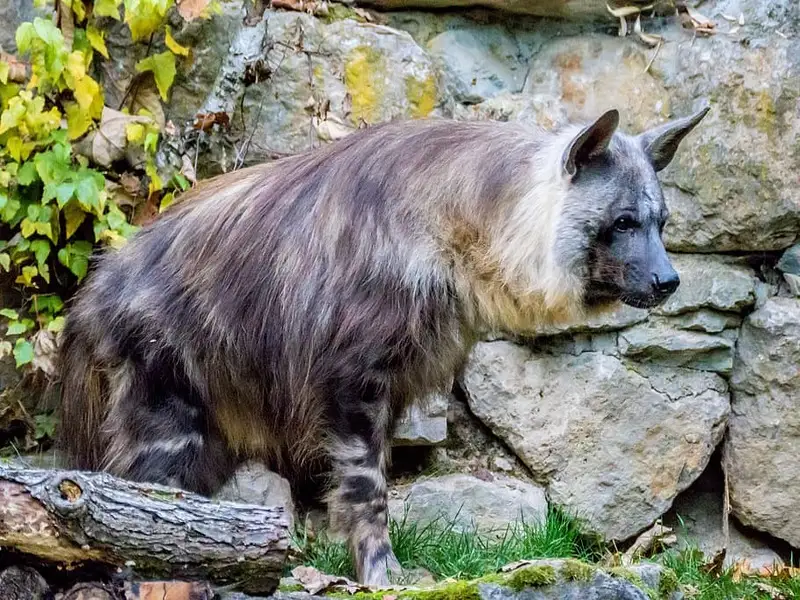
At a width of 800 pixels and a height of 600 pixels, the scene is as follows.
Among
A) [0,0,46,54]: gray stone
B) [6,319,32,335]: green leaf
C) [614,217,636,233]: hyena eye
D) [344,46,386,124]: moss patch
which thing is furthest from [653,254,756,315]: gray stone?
[0,0,46,54]: gray stone

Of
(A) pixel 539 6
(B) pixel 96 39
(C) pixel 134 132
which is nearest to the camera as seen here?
(C) pixel 134 132

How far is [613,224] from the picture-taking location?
3803mm

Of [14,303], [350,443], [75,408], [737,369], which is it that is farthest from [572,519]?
[14,303]

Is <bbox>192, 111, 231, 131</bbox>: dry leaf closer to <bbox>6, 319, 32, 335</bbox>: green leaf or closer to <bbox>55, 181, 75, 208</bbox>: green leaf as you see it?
<bbox>55, 181, 75, 208</bbox>: green leaf

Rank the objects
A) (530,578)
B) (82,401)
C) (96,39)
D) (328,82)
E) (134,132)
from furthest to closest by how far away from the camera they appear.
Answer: (328,82)
(96,39)
(134,132)
(82,401)
(530,578)

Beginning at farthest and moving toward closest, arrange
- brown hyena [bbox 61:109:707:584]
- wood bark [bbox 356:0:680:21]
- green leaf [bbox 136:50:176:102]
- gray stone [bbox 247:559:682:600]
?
1. wood bark [bbox 356:0:680:21]
2. green leaf [bbox 136:50:176:102]
3. brown hyena [bbox 61:109:707:584]
4. gray stone [bbox 247:559:682:600]

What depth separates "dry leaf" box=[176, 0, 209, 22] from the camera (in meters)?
4.73

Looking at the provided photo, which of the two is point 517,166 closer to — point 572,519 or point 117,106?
point 572,519

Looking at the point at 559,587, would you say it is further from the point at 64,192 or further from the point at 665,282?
the point at 64,192

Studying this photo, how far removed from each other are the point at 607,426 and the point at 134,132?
2252mm

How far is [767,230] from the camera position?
4773mm

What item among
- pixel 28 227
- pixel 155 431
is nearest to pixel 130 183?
pixel 28 227

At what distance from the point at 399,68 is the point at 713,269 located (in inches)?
61.1

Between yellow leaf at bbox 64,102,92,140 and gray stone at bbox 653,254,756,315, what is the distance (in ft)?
8.01
